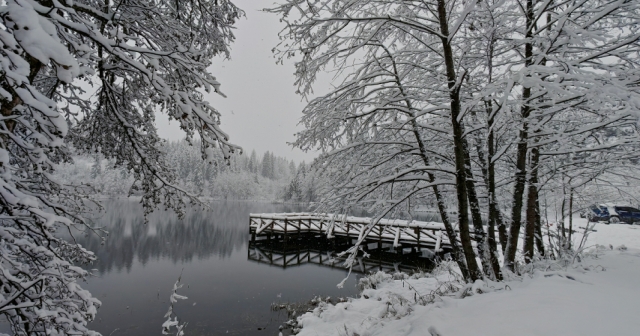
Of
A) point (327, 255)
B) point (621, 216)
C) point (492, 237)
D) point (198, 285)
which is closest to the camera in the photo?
point (492, 237)

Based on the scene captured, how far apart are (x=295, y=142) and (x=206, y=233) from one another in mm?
24426

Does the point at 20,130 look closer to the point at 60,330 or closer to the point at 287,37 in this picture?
the point at 60,330

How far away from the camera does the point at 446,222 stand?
467 cm

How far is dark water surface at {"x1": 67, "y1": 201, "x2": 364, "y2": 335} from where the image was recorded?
9.16 meters

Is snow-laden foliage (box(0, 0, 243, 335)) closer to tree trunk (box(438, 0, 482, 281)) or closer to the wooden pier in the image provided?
tree trunk (box(438, 0, 482, 281))

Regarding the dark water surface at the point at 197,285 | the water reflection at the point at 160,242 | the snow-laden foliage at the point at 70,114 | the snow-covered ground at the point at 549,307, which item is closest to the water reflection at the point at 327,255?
the dark water surface at the point at 197,285

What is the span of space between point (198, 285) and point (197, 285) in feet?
0.15

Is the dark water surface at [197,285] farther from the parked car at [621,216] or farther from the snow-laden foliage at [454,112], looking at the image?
the parked car at [621,216]

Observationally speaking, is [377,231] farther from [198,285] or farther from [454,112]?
[454,112]

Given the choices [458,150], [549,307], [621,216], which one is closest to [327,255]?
[458,150]

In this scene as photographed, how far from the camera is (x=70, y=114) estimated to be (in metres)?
4.02

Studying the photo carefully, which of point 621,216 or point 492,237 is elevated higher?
point 621,216

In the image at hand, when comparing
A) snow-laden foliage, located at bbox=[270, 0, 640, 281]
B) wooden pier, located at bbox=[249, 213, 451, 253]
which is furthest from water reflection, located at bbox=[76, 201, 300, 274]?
snow-laden foliage, located at bbox=[270, 0, 640, 281]

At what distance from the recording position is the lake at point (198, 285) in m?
9.16
